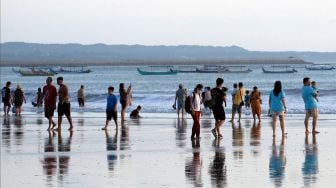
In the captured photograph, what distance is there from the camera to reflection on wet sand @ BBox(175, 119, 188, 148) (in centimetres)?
2302

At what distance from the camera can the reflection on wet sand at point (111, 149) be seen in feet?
60.5


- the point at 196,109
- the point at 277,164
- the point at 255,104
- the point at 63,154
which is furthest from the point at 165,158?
the point at 255,104

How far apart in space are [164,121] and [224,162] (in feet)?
47.7

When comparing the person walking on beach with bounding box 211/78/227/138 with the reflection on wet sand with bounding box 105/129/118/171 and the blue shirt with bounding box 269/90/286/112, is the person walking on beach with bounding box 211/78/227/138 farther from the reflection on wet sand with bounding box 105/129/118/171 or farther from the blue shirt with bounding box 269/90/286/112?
the reflection on wet sand with bounding box 105/129/118/171

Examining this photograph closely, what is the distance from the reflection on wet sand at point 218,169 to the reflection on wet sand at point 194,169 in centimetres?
21

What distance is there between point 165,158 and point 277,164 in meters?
2.40

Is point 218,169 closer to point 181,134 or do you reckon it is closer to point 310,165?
point 310,165

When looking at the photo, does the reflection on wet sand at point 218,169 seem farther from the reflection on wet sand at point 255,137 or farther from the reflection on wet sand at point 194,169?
the reflection on wet sand at point 255,137

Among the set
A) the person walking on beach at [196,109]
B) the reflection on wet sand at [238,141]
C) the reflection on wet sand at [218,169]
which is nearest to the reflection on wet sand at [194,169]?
the reflection on wet sand at [218,169]

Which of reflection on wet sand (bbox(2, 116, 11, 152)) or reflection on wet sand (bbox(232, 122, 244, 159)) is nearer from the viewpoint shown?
reflection on wet sand (bbox(232, 122, 244, 159))

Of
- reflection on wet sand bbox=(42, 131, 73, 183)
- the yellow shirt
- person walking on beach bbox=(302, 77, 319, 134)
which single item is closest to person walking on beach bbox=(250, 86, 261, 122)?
the yellow shirt

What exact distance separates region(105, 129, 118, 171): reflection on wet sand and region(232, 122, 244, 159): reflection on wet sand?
2.40m

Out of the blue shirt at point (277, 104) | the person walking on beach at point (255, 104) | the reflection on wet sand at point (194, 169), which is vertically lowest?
the reflection on wet sand at point (194, 169)

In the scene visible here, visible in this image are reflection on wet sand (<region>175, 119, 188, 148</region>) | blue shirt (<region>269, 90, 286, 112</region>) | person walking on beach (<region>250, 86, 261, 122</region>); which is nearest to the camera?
reflection on wet sand (<region>175, 119, 188, 148</region>)
